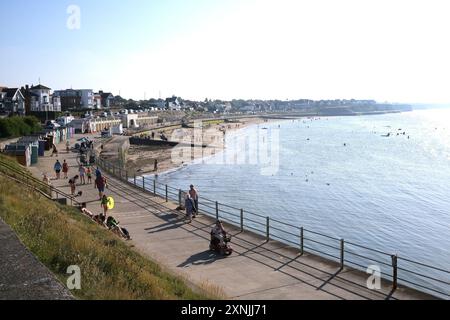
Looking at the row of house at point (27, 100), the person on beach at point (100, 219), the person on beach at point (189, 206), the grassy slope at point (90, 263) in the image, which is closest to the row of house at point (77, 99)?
the row of house at point (27, 100)

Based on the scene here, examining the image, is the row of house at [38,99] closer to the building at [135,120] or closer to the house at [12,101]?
the house at [12,101]

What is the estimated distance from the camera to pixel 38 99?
9450 cm

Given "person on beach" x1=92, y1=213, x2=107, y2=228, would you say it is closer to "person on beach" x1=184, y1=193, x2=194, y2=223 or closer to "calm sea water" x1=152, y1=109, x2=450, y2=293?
"person on beach" x1=184, y1=193, x2=194, y2=223

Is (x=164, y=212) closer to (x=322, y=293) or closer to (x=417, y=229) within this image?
(x=322, y=293)

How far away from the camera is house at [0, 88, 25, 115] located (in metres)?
80.8

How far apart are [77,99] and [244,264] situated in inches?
4765

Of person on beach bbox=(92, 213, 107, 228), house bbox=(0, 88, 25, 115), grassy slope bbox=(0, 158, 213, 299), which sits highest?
house bbox=(0, 88, 25, 115)

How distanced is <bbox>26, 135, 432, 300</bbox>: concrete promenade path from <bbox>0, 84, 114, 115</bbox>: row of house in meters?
71.4

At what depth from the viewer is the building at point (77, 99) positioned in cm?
12450

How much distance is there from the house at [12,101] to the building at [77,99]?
119 feet
